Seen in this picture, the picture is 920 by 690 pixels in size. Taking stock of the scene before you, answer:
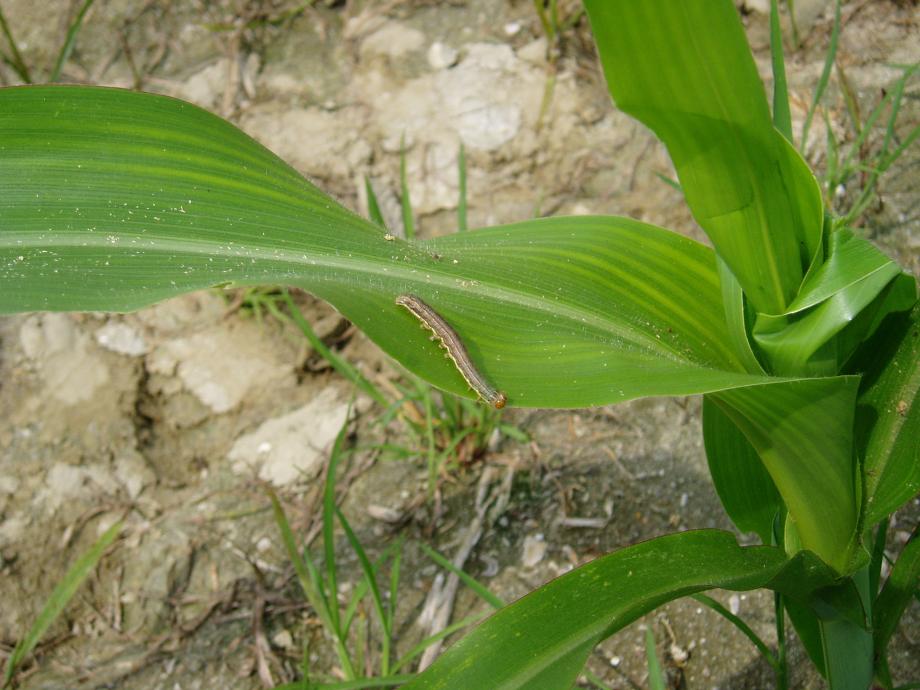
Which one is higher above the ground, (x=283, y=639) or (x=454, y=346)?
(x=454, y=346)

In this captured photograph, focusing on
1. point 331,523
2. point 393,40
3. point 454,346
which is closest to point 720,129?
point 454,346

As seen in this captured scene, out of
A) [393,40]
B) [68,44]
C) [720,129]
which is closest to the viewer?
[720,129]

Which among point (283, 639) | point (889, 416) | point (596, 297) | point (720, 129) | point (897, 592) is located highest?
point (720, 129)

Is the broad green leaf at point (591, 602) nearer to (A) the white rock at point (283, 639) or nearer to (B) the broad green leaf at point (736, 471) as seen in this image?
(B) the broad green leaf at point (736, 471)

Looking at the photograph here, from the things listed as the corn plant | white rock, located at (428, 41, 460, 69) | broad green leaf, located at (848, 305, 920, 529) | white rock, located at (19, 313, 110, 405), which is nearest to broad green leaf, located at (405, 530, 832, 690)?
the corn plant

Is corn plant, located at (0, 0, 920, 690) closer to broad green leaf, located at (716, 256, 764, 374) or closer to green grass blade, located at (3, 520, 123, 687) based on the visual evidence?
broad green leaf, located at (716, 256, 764, 374)

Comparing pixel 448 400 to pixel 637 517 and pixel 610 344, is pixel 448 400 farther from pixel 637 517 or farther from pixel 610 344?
pixel 610 344

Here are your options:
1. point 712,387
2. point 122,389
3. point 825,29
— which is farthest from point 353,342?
point 825,29

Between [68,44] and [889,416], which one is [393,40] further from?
[889,416]
